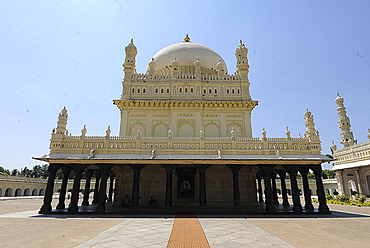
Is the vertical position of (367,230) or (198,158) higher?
(198,158)

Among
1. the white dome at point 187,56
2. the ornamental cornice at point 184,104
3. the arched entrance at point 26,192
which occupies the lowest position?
the arched entrance at point 26,192

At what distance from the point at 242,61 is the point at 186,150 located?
13913 mm

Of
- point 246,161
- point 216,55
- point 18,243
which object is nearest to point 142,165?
point 246,161

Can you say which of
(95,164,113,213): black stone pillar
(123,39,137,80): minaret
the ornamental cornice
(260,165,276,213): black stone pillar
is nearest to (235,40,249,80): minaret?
the ornamental cornice

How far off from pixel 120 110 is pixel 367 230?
2290cm

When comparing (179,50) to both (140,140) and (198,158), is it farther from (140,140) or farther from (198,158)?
(198,158)

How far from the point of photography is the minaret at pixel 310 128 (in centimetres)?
1752

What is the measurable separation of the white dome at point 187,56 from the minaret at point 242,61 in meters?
4.13

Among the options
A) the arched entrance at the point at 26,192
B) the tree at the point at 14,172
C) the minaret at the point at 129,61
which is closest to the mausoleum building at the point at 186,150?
the minaret at the point at 129,61

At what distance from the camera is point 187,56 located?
2820 centimetres

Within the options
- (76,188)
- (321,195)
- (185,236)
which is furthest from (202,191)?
(76,188)

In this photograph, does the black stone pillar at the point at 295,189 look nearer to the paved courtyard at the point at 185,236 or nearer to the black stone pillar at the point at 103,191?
the paved courtyard at the point at 185,236

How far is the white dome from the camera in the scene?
28.1m

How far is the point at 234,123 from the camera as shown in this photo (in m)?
23.3
